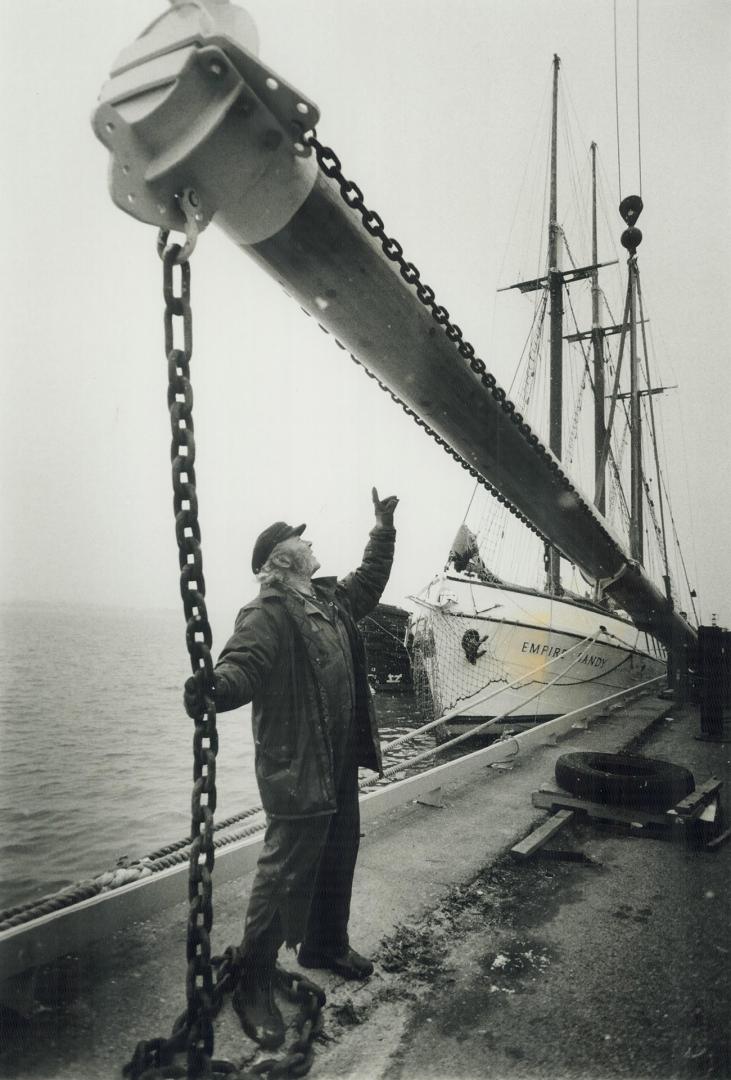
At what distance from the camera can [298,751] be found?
8.25ft

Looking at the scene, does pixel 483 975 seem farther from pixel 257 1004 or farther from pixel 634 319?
pixel 634 319

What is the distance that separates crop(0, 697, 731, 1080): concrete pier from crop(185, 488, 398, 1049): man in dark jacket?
6.8 inches

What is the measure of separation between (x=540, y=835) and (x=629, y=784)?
898mm

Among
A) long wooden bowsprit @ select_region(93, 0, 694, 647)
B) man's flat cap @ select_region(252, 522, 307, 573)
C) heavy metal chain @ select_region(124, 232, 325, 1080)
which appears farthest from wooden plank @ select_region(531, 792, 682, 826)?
heavy metal chain @ select_region(124, 232, 325, 1080)

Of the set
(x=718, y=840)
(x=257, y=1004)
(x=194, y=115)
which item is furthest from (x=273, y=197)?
(x=718, y=840)

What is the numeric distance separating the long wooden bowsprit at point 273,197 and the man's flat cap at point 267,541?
0.83 meters

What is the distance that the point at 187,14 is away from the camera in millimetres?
1632

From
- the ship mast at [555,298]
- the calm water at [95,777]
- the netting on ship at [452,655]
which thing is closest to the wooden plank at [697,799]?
the calm water at [95,777]

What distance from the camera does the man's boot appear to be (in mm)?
2248

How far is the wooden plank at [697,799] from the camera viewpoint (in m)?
4.47

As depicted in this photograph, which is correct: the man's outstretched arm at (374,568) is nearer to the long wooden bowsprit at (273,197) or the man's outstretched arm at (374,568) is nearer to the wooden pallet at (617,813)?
the long wooden bowsprit at (273,197)

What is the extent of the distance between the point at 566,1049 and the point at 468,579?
13.5m

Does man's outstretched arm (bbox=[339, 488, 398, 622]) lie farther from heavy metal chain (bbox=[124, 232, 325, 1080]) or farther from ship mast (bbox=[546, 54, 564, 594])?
ship mast (bbox=[546, 54, 564, 594])

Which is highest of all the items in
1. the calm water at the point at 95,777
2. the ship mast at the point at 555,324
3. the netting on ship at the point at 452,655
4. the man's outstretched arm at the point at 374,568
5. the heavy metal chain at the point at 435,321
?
the ship mast at the point at 555,324
